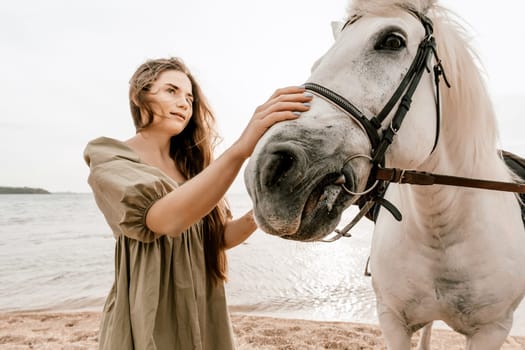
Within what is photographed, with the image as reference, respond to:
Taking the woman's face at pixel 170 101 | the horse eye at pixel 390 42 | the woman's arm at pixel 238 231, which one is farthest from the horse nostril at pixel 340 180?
the woman's face at pixel 170 101

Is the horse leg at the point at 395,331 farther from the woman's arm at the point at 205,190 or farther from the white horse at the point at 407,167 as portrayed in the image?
the woman's arm at the point at 205,190

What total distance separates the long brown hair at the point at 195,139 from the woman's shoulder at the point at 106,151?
0.23 m

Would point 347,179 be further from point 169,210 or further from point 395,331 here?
point 395,331

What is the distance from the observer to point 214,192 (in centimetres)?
124

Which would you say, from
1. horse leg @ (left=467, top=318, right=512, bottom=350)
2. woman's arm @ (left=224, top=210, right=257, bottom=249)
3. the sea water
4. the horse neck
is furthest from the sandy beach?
the horse neck

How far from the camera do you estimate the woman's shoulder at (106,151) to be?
1.44 metres

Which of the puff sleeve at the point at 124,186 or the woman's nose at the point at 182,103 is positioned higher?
the woman's nose at the point at 182,103

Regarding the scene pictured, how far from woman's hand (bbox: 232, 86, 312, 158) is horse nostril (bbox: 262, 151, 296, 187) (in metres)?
0.13

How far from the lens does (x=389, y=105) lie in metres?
1.18

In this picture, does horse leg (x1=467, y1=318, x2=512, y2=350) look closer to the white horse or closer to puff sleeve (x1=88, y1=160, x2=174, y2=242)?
the white horse

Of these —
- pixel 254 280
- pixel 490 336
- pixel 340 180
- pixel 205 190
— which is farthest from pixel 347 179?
pixel 254 280

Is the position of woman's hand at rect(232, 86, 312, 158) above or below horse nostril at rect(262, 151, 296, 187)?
above

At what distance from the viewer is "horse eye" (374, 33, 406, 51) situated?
122cm

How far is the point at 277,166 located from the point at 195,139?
3.41ft
